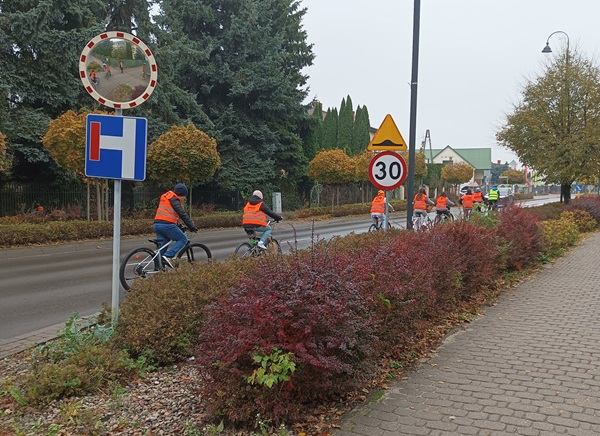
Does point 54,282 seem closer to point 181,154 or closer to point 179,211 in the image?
point 179,211

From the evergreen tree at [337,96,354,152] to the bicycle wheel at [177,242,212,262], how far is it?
1472 inches

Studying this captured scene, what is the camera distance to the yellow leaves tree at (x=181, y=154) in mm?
20422

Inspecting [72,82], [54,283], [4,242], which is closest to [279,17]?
[72,82]

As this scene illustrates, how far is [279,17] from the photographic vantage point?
31953mm

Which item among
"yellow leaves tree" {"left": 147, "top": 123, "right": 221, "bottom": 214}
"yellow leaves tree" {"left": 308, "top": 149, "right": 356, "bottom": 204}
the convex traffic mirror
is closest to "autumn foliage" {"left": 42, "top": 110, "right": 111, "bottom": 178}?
"yellow leaves tree" {"left": 147, "top": 123, "right": 221, "bottom": 214}

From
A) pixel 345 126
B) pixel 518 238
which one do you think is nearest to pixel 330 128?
pixel 345 126

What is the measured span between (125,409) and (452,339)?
3519mm

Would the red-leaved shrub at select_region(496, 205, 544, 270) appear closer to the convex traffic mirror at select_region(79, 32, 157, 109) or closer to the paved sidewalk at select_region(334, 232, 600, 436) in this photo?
the paved sidewalk at select_region(334, 232, 600, 436)

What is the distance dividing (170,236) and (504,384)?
232 inches

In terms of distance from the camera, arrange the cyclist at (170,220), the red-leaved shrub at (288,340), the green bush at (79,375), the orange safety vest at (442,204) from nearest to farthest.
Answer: the red-leaved shrub at (288,340) → the green bush at (79,375) → the cyclist at (170,220) → the orange safety vest at (442,204)

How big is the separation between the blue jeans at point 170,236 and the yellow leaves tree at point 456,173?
55806 millimetres

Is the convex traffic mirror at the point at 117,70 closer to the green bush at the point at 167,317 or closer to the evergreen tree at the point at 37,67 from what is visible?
the green bush at the point at 167,317

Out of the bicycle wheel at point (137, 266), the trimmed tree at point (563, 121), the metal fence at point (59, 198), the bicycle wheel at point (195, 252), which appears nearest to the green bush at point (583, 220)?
the trimmed tree at point (563, 121)

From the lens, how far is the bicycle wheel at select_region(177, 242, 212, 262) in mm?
9109
